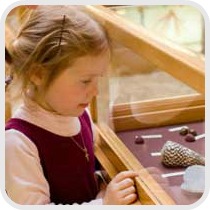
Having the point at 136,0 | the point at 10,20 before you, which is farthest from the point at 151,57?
the point at 10,20

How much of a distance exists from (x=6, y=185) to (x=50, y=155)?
8cm

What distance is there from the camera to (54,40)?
710mm

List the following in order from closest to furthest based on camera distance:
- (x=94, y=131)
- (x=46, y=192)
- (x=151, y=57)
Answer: (x=151, y=57) → (x=46, y=192) → (x=94, y=131)

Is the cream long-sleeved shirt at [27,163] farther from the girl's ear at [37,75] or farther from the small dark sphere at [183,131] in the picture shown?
the small dark sphere at [183,131]

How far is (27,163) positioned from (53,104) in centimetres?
8

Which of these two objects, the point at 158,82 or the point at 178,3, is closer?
the point at 178,3

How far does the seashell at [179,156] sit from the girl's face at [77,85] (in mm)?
119

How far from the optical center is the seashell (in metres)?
0.74

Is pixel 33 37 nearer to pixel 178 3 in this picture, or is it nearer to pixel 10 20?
pixel 10 20

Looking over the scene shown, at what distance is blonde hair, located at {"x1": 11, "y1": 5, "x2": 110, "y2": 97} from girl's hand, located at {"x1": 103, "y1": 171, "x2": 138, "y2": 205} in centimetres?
15

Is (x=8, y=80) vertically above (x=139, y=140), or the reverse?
(x=8, y=80)

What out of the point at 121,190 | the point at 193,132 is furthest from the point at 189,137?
the point at 121,190

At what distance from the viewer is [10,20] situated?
2.25 feet

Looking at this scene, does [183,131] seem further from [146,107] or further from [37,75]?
[37,75]
